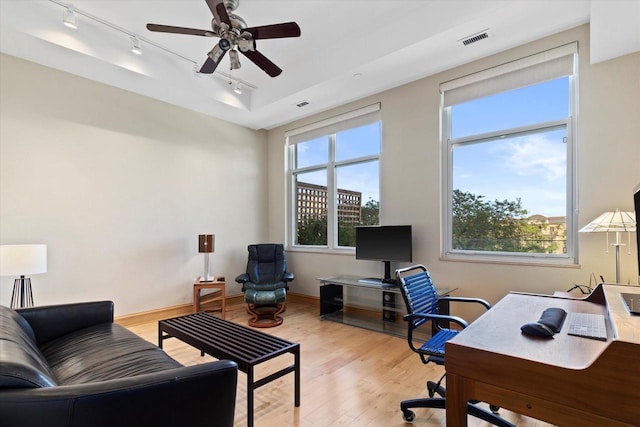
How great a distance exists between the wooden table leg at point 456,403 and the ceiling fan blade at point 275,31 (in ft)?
8.22

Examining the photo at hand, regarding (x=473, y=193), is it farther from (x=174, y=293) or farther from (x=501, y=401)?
(x=174, y=293)

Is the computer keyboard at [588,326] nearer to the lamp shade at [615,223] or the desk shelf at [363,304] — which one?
the lamp shade at [615,223]

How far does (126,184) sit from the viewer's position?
4.05m

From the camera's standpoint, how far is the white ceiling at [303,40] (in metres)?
2.84

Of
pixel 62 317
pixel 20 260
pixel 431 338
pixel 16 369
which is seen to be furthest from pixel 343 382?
pixel 20 260

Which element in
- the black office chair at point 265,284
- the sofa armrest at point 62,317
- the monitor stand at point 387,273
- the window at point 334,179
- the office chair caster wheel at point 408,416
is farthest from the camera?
the window at point 334,179

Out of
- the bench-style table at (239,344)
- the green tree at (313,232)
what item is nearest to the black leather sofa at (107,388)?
the bench-style table at (239,344)

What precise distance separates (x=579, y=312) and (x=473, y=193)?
216 centimetres

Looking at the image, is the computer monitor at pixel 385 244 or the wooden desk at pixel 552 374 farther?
the computer monitor at pixel 385 244

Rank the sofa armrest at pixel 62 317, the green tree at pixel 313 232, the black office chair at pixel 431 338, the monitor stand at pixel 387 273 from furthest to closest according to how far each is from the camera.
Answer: the green tree at pixel 313 232, the monitor stand at pixel 387 273, the sofa armrest at pixel 62 317, the black office chair at pixel 431 338

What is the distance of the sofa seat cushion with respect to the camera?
5.54ft

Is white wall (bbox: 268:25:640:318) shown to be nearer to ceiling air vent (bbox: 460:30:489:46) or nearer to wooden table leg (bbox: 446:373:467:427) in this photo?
ceiling air vent (bbox: 460:30:489:46)

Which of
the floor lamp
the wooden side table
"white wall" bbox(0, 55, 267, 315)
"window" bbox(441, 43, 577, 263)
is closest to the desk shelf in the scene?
"window" bbox(441, 43, 577, 263)

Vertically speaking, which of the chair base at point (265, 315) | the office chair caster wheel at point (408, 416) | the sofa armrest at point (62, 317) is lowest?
the chair base at point (265, 315)
